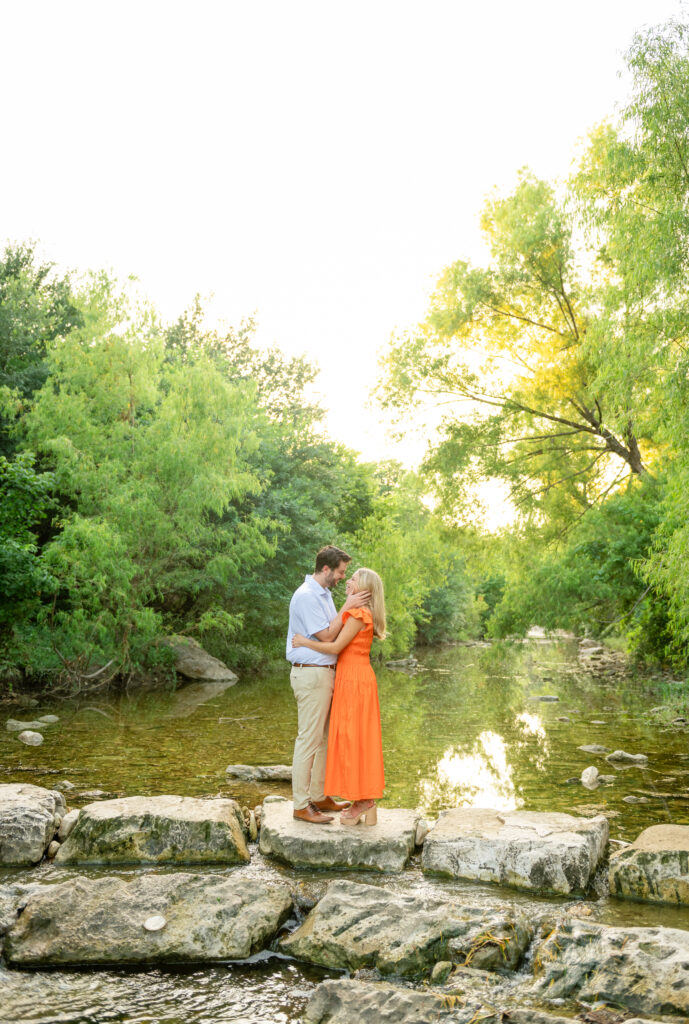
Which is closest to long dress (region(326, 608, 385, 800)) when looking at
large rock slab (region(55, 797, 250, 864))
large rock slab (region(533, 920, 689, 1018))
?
large rock slab (region(55, 797, 250, 864))

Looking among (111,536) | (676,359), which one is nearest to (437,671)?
(111,536)

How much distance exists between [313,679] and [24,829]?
2.37 m

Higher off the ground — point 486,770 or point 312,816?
point 312,816

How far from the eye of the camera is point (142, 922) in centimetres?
452

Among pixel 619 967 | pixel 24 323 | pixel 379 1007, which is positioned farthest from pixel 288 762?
pixel 24 323

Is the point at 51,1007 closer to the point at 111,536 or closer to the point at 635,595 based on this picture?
the point at 111,536

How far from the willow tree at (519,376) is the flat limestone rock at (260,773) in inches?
516

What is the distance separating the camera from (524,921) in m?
4.50

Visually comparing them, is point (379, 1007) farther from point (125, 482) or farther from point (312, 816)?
point (125, 482)

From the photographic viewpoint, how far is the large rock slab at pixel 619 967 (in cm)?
372

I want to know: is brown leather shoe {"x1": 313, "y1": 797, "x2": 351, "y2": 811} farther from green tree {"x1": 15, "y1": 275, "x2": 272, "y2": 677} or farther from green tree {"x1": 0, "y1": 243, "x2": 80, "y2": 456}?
green tree {"x1": 0, "y1": 243, "x2": 80, "y2": 456}

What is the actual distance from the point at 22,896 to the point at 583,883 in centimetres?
353

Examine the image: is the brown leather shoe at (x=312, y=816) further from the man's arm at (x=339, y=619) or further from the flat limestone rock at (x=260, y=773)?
the flat limestone rock at (x=260, y=773)

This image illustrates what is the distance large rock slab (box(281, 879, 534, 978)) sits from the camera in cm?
420
